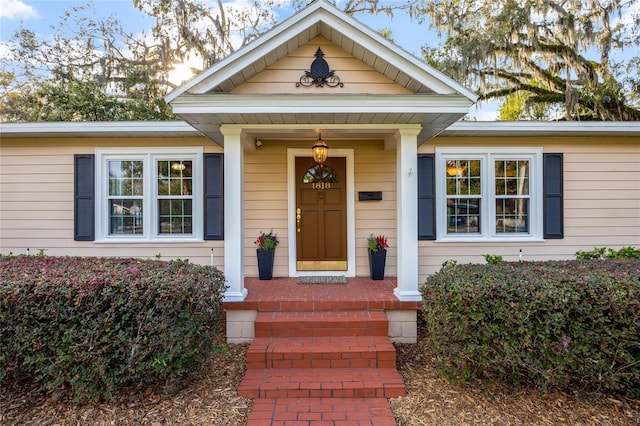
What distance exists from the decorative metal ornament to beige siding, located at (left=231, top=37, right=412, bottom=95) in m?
0.04

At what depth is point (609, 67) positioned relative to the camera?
9.14 m

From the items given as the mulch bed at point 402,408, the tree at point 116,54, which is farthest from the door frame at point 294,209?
the tree at point 116,54

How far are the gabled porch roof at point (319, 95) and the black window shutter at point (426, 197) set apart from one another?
4.84ft

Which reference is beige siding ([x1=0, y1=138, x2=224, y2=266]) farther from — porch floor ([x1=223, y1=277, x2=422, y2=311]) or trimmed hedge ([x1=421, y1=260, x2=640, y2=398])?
trimmed hedge ([x1=421, y1=260, x2=640, y2=398])

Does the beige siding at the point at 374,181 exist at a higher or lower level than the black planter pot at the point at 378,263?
higher

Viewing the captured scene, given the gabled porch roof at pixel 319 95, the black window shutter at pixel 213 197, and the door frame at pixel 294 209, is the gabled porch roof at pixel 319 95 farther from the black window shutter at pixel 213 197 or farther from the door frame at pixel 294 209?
the door frame at pixel 294 209

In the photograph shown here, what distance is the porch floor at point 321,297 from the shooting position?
376 centimetres

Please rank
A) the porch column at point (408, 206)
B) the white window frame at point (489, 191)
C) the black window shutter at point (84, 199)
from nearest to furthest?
the porch column at point (408, 206)
the black window shutter at point (84, 199)
the white window frame at point (489, 191)

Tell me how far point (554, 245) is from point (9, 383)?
22.4ft

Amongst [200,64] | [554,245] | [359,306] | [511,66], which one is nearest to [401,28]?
[511,66]

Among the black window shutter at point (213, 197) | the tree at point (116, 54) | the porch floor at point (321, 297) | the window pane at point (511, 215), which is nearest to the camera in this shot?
the porch floor at point (321, 297)

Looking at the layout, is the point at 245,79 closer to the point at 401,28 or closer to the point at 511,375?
the point at 511,375

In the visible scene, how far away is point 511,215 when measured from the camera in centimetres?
532

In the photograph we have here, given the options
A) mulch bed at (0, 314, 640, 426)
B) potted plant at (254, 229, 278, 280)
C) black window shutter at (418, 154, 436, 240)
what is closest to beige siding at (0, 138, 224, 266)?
potted plant at (254, 229, 278, 280)
